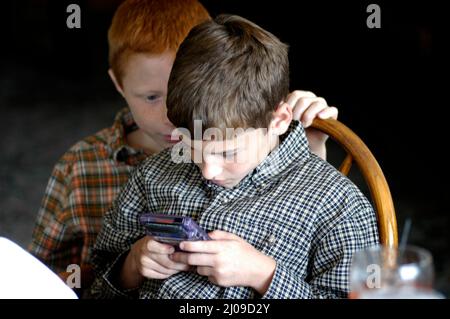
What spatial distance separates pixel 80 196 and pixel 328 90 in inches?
93.1

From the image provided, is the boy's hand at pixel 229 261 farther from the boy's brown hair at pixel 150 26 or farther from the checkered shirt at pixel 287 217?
the boy's brown hair at pixel 150 26

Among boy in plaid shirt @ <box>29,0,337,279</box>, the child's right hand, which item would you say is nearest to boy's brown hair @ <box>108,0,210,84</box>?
boy in plaid shirt @ <box>29,0,337,279</box>

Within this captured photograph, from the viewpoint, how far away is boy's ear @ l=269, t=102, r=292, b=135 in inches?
48.0

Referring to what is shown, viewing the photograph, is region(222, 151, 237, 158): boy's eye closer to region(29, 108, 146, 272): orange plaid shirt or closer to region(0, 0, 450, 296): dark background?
region(29, 108, 146, 272): orange plaid shirt

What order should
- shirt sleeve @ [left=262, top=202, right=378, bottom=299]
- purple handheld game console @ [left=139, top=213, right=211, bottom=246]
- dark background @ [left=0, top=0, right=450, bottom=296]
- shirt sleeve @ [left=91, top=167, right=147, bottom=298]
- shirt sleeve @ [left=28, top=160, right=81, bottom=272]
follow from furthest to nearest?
dark background @ [left=0, top=0, right=450, bottom=296] < shirt sleeve @ [left=28, top=160, right=81, bottom=272] < shirt sleeve @ [left=91, top=167, right=147, bottom=298] < shirt sleeve @ [left=262, top=202, right=378, bottom=299] < purple handheld game console @ [left=139, top=213, right=211, bottom=246]

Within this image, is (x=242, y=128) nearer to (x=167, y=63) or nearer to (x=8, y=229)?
(x=167, y=63)

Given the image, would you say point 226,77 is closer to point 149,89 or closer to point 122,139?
point 149,89

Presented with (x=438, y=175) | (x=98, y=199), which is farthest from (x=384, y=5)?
(x=98, y=199)

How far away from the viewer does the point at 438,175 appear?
3.09 metres

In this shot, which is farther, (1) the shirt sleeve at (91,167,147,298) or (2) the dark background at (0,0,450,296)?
(2) the dark background at (0,0,450,296)

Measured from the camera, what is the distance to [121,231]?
4.44 ft

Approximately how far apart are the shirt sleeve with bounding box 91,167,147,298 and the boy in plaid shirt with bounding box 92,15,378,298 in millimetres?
59

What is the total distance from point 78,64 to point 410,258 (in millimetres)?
3982

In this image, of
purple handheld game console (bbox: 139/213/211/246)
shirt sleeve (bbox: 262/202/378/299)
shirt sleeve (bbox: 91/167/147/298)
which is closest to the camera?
purple handheld game console (bbox: 139/213/211/246)
